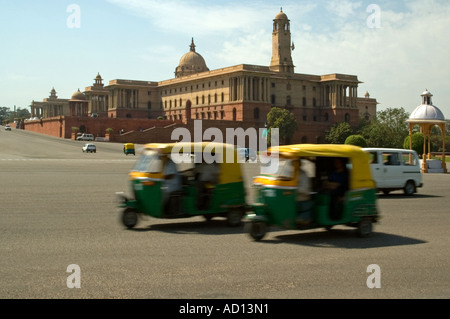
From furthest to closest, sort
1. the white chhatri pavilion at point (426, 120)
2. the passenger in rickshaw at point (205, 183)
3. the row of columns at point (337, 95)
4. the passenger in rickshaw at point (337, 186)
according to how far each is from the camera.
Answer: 1. the row of columns at point (337, 95)
2. the white chhatri pavilion at point (426, 120)
3. the passenger in rickshaw at point (205, 183)
4. the passenger in rickshaw at point (337, 186)

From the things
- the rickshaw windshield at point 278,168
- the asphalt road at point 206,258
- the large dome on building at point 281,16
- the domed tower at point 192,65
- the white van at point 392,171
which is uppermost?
the large dome on building at point 281,16

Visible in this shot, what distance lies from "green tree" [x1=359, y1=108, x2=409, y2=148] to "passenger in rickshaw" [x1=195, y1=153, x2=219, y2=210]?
77156mm

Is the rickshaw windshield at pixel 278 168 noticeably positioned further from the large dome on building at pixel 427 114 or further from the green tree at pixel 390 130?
the green tree at pixel 390 130

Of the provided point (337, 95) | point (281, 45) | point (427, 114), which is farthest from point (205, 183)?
point (337, 95)

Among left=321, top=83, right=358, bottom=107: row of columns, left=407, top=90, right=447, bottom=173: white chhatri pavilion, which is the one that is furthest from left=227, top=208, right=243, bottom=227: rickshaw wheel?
left=321, top=83, right=358, bottom=107: row of columns

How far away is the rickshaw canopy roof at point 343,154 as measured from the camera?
1094 centimetres

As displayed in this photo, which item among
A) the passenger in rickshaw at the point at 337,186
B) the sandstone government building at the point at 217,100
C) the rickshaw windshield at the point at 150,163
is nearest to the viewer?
the passenger in rickshaw at the point at 337,186

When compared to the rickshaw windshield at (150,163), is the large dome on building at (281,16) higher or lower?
higher

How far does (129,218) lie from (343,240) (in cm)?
479

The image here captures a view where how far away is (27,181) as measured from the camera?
24078 millimetres

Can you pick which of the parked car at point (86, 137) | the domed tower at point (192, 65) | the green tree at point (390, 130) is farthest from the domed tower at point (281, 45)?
the parked car at point (86, 137)

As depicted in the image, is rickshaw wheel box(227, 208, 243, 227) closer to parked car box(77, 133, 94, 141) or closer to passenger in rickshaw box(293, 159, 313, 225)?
passenger in rickshaw box(293, 159, 313, 225)

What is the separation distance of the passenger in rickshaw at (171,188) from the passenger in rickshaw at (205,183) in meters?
0.53

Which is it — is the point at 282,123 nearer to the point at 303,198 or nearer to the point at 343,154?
the point at 343,154
